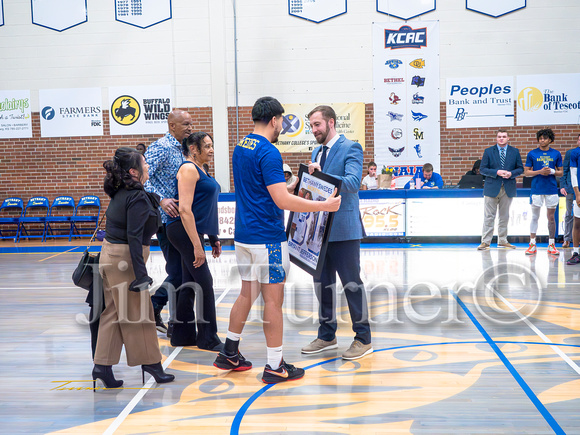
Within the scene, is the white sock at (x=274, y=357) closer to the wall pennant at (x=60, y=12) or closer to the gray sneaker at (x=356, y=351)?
the gray sneaker at (x=356, y=351)

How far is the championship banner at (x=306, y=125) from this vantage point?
1200cm

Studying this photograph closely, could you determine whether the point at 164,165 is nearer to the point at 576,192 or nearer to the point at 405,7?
the point at 576,192

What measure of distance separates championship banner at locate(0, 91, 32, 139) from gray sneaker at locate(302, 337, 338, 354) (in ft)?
35.3

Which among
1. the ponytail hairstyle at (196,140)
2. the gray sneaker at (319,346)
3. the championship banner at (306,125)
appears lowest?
the gray sneaker at (319,346)

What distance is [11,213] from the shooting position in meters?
12.4

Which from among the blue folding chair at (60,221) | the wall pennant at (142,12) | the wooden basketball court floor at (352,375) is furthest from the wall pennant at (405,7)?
the blue folding chair at (60,221)

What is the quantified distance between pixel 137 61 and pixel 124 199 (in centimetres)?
994

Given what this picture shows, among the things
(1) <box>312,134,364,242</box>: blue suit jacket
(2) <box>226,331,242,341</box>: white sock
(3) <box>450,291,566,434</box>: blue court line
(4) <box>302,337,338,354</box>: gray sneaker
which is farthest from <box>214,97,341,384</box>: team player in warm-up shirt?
(3) <box>450,291,566,434</box>: blue court line

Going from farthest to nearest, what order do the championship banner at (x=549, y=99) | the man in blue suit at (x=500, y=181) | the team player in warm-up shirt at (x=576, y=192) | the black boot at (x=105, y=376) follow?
the championship banner at (x=549, y=99) < the man in blue suit at (x=500, y=181) < the team player in warm-up shirt at (x=576, y=192) < the black boot at (x=105, y=376)

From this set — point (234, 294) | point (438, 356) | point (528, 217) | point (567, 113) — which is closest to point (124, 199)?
point (438, 356)

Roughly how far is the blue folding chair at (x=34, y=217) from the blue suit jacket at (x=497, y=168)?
9.34 m

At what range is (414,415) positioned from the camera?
300 centimetres

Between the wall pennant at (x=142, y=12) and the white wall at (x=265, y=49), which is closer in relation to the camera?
the white wall at (x=265, y=49)

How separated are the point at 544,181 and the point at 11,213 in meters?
11.2
